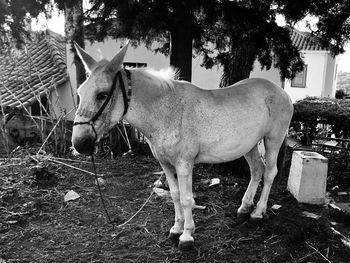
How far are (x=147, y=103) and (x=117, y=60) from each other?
471 millimetres

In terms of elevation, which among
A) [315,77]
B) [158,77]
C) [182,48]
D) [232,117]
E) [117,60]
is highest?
[182,48]

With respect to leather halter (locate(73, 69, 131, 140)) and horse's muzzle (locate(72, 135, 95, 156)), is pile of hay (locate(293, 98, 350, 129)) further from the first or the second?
horse's muzzle (locate(72, 135, 95, 156))

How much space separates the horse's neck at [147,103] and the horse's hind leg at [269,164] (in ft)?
4.44

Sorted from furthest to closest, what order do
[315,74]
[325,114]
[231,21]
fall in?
[315,74] < [325,114] < [231,21]

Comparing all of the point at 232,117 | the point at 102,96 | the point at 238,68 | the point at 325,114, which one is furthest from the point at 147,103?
the point at 325,114

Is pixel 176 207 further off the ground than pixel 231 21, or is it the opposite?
pixel 231 21

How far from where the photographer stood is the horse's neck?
3047 millimetres

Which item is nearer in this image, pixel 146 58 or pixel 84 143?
pixel 84 143

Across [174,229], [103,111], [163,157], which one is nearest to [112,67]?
[103,111]

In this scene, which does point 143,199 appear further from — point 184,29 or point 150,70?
point 184,29

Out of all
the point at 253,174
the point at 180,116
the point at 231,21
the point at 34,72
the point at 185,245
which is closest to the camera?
the point at 180,116

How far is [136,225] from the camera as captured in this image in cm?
393

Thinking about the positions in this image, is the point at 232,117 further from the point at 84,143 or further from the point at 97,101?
the point at 84,143

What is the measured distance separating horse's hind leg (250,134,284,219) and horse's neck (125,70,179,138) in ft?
4.44
